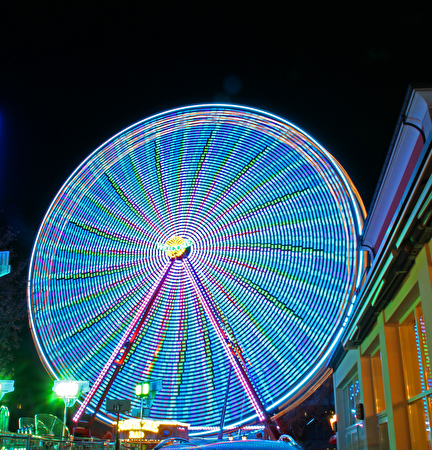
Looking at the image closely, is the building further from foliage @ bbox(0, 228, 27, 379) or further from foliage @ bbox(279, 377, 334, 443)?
foliage @ bbox(279, 377, 334, 443)

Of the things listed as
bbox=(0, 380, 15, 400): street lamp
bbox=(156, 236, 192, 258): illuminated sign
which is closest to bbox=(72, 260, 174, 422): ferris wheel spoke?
bbox=(156, 236, 192, 258): illuminated sign

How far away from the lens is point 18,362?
27.1 m

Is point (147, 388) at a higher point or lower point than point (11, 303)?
lower

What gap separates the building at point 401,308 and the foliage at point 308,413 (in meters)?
20.1

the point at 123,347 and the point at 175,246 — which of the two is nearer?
the point at 123,347

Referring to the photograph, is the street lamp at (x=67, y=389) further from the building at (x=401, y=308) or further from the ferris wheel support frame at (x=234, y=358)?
the building at (x=401, y=308)

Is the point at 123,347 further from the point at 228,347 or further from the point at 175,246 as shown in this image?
the point at 175,246

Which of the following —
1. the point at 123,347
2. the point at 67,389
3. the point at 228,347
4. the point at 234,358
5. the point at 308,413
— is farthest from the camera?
the point at 308,413

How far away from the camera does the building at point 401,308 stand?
4.50 m

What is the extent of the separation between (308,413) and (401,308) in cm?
2717

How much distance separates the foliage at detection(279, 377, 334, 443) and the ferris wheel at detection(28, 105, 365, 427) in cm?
1035

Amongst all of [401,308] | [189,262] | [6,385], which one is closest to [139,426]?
[6,385]

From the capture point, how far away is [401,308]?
234 inches

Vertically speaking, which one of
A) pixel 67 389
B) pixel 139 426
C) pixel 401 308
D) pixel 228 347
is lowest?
pixel 139 426
